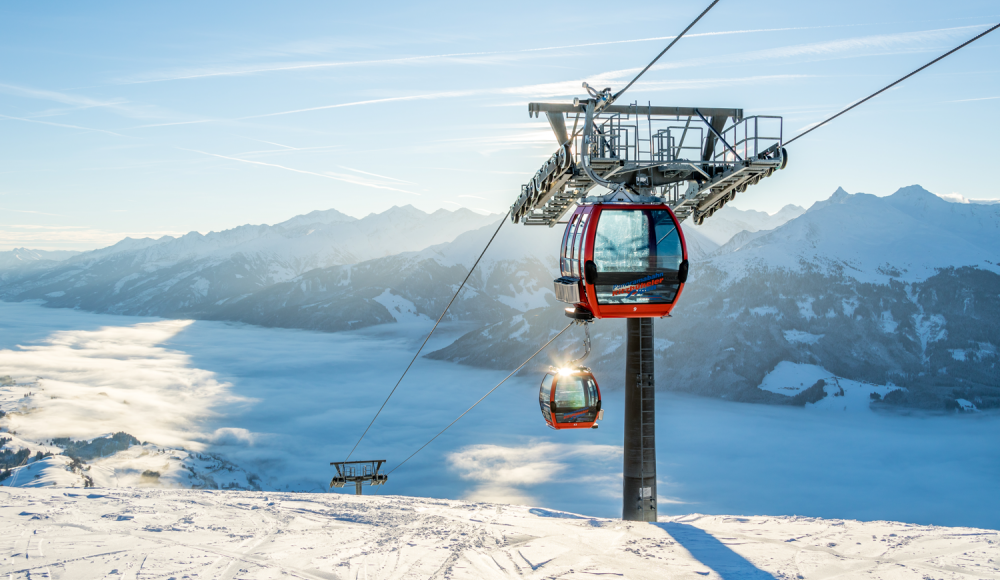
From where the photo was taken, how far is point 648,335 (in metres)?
21.6

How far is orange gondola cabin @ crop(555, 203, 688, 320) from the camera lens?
13414mm

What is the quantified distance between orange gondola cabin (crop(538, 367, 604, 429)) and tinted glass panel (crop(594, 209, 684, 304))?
15.3 feet

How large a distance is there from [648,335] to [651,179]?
698cm

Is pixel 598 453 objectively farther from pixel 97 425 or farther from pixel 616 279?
pixel 616 279

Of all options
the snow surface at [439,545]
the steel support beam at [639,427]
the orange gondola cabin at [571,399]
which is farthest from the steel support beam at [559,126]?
the snow surface at [439,545]

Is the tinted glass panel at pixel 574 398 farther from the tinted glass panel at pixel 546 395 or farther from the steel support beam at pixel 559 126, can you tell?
the steel support beam at pixel 559 126

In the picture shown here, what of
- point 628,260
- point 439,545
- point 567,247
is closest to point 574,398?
point 567,247

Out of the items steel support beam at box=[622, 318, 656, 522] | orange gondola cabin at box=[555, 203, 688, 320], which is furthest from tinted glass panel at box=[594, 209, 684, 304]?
steel support beam at box=[622, 318, 656, 522]

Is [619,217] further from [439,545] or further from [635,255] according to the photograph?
[439,545]

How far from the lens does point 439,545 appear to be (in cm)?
1559

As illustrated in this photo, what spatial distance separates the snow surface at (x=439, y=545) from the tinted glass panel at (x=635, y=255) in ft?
20.7

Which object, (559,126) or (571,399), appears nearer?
(559,126)

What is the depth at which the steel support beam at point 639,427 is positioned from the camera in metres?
21.6

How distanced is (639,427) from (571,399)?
566 centimetres
